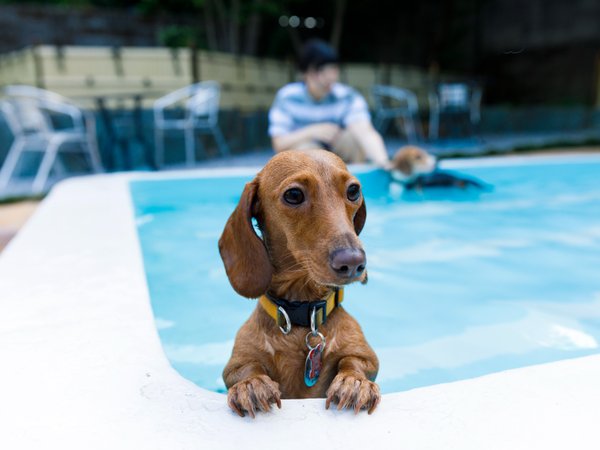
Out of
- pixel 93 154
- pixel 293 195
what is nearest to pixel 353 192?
pixel 293 195

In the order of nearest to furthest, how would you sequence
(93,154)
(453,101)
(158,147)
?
(93,154), (158,147), (453,101)

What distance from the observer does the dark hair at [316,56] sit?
4539 millimetres

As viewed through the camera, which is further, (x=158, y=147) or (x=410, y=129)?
(x=410, y=129)

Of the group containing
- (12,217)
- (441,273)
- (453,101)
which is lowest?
(441,273)

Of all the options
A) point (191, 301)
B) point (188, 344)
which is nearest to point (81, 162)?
point (191, 301)

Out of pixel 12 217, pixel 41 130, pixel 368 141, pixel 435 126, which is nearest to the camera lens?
pixel 12 217

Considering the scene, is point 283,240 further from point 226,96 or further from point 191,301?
point 226,96

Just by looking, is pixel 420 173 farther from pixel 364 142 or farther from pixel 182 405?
pixel 182 405

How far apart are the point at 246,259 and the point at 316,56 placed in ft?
11.3

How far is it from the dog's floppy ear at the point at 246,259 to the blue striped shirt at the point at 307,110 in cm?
360

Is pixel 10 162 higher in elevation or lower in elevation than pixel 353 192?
lower

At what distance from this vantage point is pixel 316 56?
4.54 meters

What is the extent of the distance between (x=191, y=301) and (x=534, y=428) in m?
2.33

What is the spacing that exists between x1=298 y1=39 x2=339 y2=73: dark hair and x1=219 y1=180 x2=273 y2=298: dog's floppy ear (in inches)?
132
